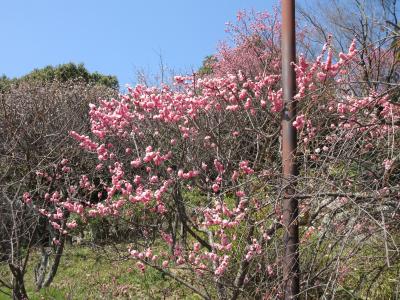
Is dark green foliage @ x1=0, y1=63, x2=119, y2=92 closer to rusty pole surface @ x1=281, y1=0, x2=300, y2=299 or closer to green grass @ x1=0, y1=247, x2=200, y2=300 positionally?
green grass @ x1=0, y1=247, x2=200, y2=300

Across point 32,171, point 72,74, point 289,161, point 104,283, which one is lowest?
point 104,283

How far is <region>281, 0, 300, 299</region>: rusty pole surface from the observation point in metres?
3.16

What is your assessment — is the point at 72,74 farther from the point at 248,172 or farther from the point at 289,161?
the point at 289,161

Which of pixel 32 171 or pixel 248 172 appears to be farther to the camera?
pixel 32 171

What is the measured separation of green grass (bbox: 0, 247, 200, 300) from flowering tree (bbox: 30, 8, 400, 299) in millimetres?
1136

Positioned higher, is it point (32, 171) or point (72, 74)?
point (72, 74)

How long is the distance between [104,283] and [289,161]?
16.5ft

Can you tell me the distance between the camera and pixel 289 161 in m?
3.54

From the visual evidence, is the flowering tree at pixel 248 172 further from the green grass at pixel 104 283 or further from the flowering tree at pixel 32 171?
the green grass at pixel 104 283

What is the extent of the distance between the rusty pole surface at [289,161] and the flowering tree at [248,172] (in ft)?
0.24

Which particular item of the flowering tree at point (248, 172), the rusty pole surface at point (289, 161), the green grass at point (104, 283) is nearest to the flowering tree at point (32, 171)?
the green grass at point (104, 283)

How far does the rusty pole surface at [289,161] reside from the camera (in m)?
3.16

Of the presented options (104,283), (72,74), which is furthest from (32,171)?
(72,74)

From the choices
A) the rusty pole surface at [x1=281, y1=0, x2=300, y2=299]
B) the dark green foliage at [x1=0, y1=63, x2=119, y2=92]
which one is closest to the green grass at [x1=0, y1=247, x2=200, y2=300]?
the rusty pole surface at [x1=281, y1=0, x2=300, y2=299]
